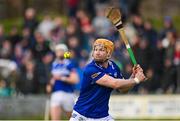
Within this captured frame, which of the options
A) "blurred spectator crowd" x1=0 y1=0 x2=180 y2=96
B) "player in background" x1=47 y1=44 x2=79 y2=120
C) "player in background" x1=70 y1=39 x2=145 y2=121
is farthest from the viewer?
"blurred spectator crowd" x1=0 y1=0 x2=180 y2=96

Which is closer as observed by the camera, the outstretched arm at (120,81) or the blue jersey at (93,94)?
the outstretched arm at (120,81)

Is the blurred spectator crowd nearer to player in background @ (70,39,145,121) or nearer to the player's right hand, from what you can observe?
player in background @ (70,39,145,121)

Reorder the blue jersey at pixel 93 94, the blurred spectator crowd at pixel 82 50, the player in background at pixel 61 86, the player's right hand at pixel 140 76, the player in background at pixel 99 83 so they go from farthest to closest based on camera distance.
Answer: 1. the blurred spectator crowd at pixel 82 50
2. the player in background at pixel 61 86
3. the blue jersey at pixel 93 94
4. the player in background at pixel 99 83
5. the player's right hand at pixel 140 76

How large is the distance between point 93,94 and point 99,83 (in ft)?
0.70

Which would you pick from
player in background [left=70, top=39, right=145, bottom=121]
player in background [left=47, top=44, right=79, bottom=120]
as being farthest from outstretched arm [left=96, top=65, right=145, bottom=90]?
player in background [left=47, top=44, right=79, bottom=120]

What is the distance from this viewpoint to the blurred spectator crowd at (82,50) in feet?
65.4

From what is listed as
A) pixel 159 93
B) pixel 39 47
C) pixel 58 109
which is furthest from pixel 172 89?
pixel 58 109

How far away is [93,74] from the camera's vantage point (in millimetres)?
10578

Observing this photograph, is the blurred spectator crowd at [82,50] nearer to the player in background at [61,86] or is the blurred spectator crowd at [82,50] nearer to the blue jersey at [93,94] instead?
the player in background at [61,86]

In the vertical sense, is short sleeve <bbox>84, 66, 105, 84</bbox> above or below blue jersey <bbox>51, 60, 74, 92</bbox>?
above

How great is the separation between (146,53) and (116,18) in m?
9.05

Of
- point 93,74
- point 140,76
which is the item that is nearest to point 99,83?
point 93,74

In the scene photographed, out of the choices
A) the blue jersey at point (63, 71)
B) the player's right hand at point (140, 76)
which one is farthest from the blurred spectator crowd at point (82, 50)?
the player's right hand at point (140, 76)

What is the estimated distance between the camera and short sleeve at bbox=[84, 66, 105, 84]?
34.7 feet
